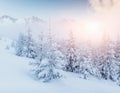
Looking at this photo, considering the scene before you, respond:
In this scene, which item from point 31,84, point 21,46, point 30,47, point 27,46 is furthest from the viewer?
point 21,46

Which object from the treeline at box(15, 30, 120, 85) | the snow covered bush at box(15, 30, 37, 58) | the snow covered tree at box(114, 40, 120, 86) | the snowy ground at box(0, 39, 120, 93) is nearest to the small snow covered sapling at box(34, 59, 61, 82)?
the snowy ground at box(0, 39, 120, 93)

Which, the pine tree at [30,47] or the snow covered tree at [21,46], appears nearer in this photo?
the pine tree at [30,47]

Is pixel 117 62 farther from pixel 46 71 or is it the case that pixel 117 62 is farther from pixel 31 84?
pixel 31 84

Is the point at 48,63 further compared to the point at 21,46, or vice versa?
the point at 21,46

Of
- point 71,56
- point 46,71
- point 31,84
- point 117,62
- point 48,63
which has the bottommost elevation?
point 31,84

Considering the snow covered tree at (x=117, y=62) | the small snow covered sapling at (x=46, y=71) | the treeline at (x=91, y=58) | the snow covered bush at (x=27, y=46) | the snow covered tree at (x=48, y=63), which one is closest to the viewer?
the small snow covered sapling at (x=46, y=71)

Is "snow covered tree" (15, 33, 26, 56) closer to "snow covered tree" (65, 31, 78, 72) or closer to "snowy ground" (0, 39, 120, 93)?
"snow covered tree" (65, 31, 78, 72)

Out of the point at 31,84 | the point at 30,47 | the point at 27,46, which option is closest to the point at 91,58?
the point at 31,84

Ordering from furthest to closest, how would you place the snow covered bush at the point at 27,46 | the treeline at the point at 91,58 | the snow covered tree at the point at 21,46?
the snow covered tree at the point at 21,46, the snow covered bush at the point at 27,46, the treeline at the point at 91,58

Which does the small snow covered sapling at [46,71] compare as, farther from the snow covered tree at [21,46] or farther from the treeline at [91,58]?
the snow covered tree at [21,46]

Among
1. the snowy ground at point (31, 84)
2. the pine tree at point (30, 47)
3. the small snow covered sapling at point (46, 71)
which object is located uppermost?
the pine tree at point (30, 47)

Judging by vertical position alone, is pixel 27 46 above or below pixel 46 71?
above

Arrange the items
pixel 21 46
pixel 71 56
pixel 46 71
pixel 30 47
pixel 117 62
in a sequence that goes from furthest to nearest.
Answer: pixel 21 46
pixel 30 47
pixel 117 62
pixel 71 56
pixel 46 71

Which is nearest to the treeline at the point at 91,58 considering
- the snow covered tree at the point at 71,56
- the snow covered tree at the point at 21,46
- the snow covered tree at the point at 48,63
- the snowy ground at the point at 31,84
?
the snow covered tree at the point at 71,56
